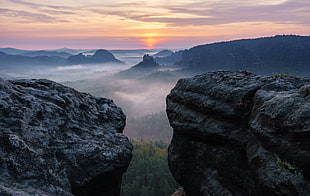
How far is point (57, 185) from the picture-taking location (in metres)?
13.1

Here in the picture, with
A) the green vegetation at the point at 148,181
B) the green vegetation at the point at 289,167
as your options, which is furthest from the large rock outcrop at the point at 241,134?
the green vegetation at the point at 148,181

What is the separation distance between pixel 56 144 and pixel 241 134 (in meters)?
12.2

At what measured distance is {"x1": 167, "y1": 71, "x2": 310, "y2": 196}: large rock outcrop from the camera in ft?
38.6

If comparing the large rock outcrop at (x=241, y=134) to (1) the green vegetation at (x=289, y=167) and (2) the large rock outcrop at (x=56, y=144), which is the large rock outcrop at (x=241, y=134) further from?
(2) the large rock outcrop at (x=56, y=144)

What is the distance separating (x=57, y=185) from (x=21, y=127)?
162 inches

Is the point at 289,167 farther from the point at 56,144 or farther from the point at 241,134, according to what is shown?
the point at 56,144

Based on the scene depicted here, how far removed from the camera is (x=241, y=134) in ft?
51.2

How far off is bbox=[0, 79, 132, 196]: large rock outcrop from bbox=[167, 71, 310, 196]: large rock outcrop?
18.3 feet

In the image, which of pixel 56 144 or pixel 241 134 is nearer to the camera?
pixel 56 144

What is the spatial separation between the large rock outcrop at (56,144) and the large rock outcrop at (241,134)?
18.3 ft

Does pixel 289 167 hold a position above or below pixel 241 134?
below

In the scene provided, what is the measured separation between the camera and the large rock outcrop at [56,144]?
1213 centimetres

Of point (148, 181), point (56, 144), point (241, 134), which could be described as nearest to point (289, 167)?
point (241, 134)

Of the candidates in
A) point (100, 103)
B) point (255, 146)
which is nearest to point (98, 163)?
point (100, 103)
